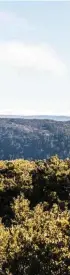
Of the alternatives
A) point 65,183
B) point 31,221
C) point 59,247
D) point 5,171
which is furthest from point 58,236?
point 5,171

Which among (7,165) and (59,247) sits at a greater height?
(7,165)

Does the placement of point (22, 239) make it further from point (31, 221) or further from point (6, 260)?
point (31, 221)

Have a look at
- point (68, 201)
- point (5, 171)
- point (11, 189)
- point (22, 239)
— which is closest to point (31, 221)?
point (22, 239)

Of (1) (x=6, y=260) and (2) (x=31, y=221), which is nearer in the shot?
(1) (x=6, y=260)

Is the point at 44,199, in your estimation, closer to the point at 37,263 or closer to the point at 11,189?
the point at 11,189

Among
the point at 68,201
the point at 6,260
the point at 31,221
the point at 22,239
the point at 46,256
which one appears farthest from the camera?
the point at 68,201

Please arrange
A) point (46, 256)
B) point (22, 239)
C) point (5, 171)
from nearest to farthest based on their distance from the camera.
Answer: point (46, 256) < point (22, 239) < point (5, 171)
